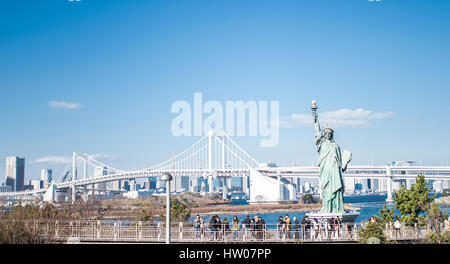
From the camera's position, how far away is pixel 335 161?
579 inches

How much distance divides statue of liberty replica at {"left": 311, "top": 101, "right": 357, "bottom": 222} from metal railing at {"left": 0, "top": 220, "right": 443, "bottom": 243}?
0.53 m

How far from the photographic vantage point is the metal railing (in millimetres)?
14328

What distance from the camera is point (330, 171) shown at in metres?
14.7

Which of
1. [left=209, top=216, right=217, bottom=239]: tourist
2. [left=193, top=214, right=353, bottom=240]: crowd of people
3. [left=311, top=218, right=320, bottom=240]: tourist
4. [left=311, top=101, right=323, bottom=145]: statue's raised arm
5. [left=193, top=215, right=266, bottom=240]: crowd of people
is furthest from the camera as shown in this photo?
[left=209, top=216, right=217, bottom=239]: tourist

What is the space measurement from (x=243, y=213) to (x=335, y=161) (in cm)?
4719

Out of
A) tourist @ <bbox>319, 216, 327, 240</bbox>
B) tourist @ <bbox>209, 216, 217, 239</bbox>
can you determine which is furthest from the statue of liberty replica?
tourist @ <bbox>209, 216, 217, 239</bbox>

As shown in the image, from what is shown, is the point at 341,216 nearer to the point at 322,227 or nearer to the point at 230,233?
the point at 322,227

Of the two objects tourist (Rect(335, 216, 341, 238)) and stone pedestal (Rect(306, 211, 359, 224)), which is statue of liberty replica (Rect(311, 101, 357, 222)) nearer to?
stone pedestal (Rect(306, 211, 359, 224))

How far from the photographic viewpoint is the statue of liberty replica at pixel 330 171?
48.0ft

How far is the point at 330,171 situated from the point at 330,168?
0.30 ft

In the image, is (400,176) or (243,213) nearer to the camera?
(243,213)

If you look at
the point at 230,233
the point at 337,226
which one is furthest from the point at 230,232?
A: the point at 337,226
